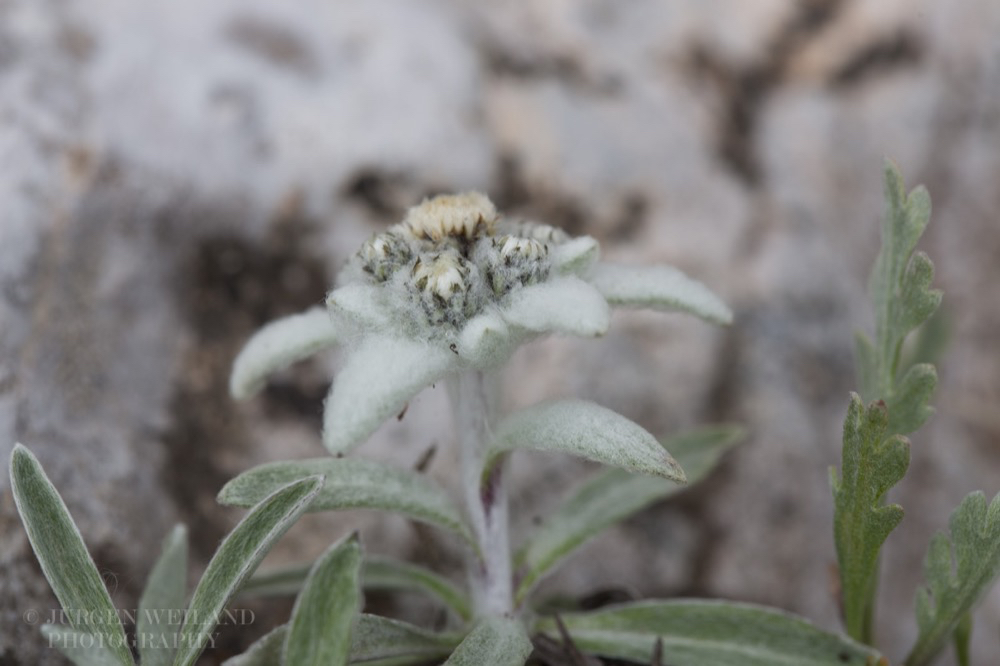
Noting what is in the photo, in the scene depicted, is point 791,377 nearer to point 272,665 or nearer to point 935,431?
point 935,431

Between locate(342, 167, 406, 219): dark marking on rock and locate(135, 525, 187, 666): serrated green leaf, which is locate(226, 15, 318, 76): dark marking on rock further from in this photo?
locate(135, 525, 187, 666): serrated green leaf

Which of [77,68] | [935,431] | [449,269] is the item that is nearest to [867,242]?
[935,431]

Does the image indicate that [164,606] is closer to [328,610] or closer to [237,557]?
[237,557]

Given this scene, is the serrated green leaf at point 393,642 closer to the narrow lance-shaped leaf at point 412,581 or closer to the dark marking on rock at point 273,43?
the narrow lance-shaped leaf at point 412,581

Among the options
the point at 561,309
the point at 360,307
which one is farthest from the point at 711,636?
the point at 360,307

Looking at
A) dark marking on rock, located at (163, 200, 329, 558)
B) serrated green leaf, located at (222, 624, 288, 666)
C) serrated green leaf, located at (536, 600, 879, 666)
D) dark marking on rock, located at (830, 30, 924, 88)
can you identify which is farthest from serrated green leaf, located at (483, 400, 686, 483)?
dark marking on rock, located at (830, 30, 924, 88)

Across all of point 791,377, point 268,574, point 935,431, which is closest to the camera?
Result: point 268,574

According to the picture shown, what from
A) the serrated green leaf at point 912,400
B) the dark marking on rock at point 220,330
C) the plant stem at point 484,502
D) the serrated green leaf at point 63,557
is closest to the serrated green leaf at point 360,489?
the plant stem at point 484,502
